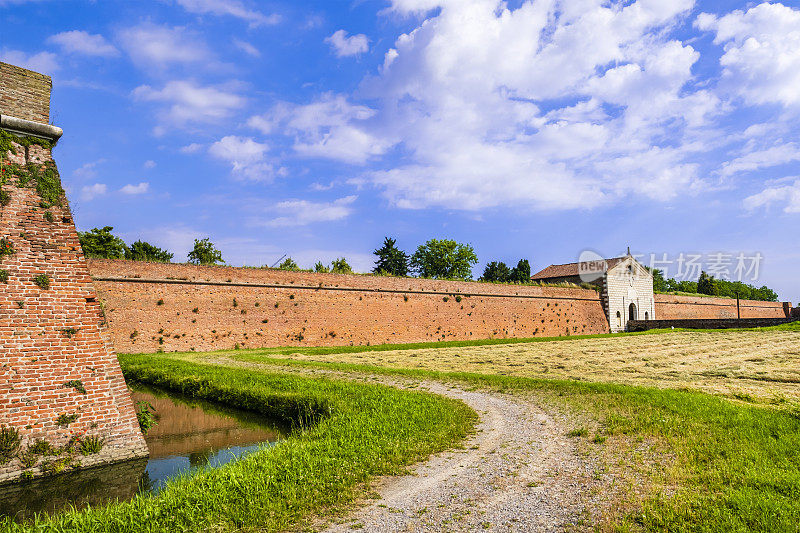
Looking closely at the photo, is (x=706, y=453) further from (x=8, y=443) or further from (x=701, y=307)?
(x=701, y=307)

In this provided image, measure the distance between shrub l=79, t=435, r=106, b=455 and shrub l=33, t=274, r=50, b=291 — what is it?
6.84ft

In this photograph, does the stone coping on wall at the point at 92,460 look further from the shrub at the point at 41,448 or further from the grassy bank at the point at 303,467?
the grassy bank at the point at 303,467

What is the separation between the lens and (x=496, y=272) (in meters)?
61.2

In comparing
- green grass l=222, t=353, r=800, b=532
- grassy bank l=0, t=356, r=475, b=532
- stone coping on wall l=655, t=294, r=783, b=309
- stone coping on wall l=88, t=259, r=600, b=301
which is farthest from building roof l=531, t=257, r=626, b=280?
grassy bank l=0, t=356, r=475, b=532

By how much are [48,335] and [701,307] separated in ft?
186

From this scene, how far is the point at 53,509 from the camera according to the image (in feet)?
15.6

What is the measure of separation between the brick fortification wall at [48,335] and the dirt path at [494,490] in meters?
4.14

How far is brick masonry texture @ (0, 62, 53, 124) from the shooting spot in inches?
268

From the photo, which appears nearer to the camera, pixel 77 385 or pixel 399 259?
pixel 77 385

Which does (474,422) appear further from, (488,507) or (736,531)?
(736,531)

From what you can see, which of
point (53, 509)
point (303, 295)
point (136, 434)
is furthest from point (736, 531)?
point (303, 295)

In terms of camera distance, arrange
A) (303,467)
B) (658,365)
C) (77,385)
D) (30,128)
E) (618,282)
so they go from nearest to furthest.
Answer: (303,467), (77,385), (30,128), (658,365), (618,282)

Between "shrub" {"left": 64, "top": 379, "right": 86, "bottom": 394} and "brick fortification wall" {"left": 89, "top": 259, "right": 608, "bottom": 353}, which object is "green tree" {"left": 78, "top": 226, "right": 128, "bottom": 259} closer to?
"brick fortification wall" {"left": 89, "top": 259, "right": 608, "bottom": 353}

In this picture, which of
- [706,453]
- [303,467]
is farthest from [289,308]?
[706,453]
